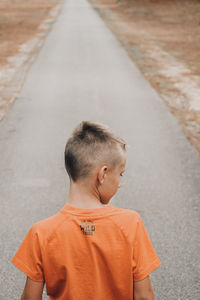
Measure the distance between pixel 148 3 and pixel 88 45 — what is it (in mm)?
26679

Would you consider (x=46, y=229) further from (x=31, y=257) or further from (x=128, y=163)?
(x=128, y=163)

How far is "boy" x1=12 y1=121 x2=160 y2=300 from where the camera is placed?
1.39m

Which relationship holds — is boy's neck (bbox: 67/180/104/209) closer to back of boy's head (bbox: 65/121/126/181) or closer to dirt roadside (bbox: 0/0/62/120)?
back of boy's head (bbox: 65/121/126/181)

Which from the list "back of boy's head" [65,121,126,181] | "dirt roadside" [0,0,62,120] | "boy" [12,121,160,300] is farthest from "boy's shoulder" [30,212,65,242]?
"dirt roadside" [0,0,62,120]

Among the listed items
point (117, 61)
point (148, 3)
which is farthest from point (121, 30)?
point (148, 3)

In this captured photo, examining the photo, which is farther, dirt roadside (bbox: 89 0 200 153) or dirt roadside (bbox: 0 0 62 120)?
dirt roadside (bbox: 0 0 62 120)

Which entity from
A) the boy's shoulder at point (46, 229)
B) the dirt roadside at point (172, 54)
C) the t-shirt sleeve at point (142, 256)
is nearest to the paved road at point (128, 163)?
the dirt roadside at point (172, 54)

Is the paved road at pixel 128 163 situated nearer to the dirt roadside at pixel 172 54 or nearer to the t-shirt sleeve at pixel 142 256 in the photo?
the dirt roadside at pixel 172 54

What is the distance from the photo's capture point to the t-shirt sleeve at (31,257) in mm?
1412

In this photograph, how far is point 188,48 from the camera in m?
17.3

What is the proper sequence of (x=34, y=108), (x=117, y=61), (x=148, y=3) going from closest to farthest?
1. (x=34, y=108)
2. (x=117, y=61)
3. (x=148, y=3)

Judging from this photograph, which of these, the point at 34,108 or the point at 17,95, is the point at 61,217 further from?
the point at 17,95

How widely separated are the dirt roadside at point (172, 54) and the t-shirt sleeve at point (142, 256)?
4617 millimetres

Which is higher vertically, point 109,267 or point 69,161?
point 69,161
